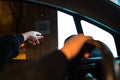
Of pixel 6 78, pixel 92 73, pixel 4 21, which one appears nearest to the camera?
pixel 6 78

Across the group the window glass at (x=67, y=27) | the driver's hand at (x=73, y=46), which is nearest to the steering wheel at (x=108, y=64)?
the driver's hand at (x=73, y=46)

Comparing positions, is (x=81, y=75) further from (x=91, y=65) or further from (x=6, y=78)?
(x=6, y=78)

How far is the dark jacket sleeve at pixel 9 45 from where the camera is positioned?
736 millimetres

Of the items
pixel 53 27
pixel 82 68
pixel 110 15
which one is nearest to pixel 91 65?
pixel 82 68

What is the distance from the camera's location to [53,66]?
0.53 metres

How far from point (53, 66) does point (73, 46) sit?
0.07m

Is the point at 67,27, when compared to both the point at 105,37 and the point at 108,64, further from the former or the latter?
the point at 108,64

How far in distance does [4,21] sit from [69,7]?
1403 millimetres

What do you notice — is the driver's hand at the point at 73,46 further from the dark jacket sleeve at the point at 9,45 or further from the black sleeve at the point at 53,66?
the dark jacket sleeve at the point at 9,45

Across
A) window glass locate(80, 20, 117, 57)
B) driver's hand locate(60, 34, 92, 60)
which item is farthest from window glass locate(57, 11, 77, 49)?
driver's hand locate(60, 34, 92, 60)

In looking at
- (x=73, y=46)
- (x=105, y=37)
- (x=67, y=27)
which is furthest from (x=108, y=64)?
(x=67, y=27)

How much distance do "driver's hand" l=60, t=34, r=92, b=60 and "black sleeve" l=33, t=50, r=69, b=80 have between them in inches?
0.5

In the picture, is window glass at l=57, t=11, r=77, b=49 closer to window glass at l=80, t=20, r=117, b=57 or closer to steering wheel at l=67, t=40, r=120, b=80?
window glass at l=80, t=20, r=117, b=57

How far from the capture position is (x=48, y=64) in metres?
0.53
